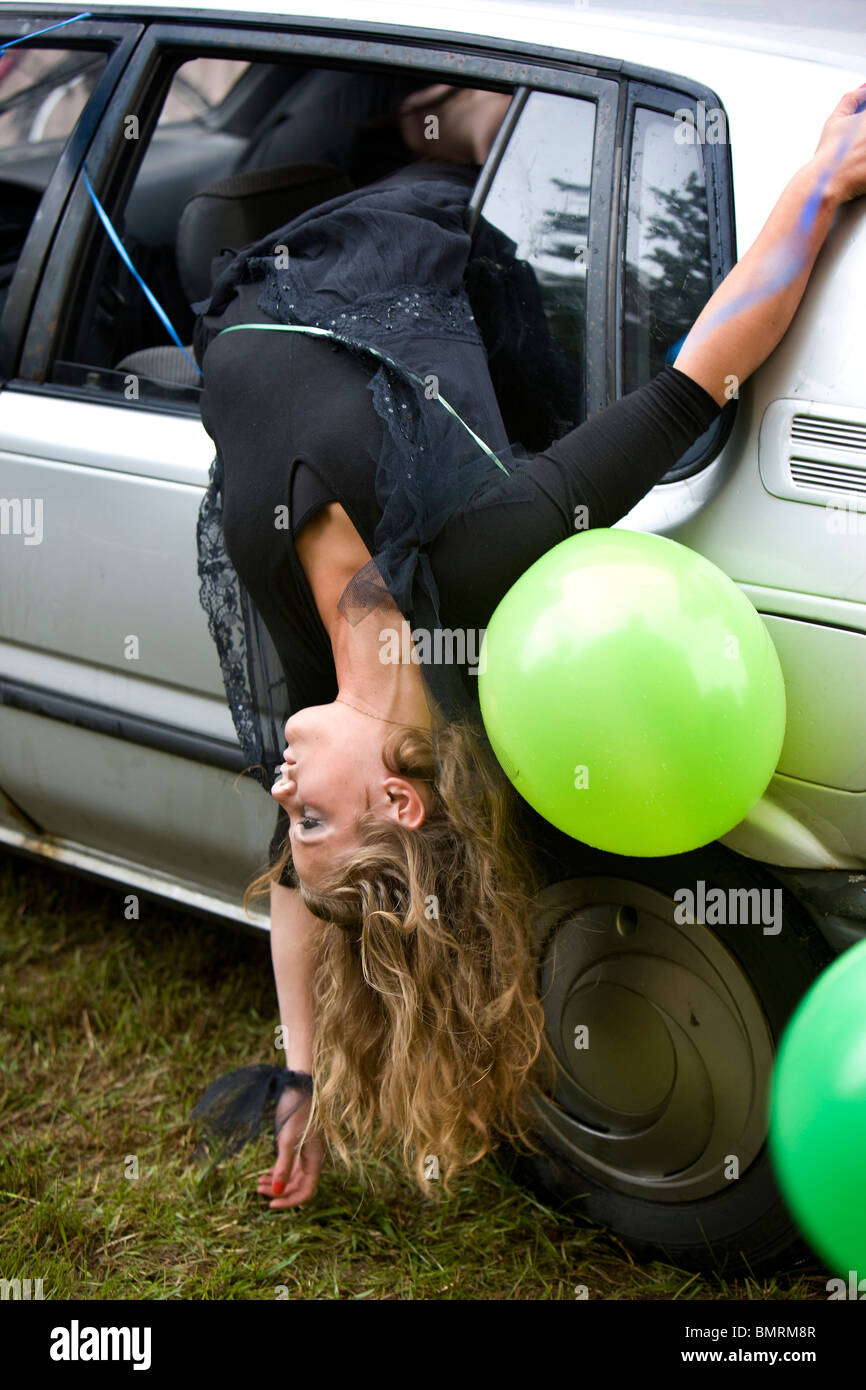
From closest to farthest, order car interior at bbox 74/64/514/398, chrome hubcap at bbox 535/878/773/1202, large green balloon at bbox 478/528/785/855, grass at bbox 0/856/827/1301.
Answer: large green balloon at bbox 478/528/785/855, chrome hubcap at bbox 535/878/773/1202, grass at bbox 0/856/827/1301, car interior at bbox 74/64/514/398

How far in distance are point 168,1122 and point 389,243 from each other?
1.68 metres

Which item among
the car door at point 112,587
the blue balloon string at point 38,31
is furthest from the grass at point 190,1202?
the blue balloon string at point 38,31

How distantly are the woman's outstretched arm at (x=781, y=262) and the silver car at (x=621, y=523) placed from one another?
3 cm

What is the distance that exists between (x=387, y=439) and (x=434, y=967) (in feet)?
2.46

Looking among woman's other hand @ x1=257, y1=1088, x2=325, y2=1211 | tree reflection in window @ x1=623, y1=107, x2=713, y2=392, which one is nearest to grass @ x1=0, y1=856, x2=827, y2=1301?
woman's other hand @ x1=257, y1=1088, x2=325, y2=1211

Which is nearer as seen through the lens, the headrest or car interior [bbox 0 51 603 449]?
car interior [bbox 0 51 603 449]

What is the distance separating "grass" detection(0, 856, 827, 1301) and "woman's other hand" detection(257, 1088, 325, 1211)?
52 millimetres

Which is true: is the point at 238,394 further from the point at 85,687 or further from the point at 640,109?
the point at 85,687

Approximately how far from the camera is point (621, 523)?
1804mm

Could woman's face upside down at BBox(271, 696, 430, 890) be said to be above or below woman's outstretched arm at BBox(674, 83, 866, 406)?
below

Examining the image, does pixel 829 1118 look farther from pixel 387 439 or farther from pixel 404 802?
pixel 387 439

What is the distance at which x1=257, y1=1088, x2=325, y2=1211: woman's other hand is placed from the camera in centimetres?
220

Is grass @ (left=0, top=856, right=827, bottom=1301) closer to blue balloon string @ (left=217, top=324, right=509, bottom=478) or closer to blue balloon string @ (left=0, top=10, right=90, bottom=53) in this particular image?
blue balloon string @ (left=217, top=324, right=509, bottom=478)

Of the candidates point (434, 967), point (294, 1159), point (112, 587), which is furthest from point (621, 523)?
point (294, 1159)
